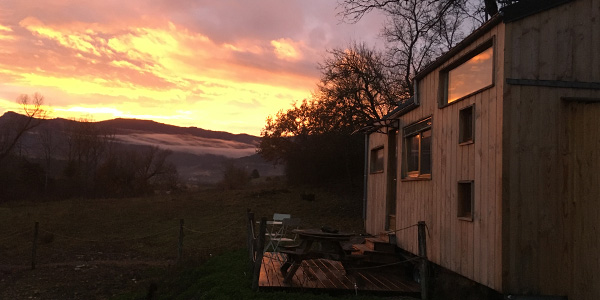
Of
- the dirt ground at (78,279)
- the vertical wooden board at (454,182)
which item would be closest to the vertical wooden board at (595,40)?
the vertical wooden board at (454,182)

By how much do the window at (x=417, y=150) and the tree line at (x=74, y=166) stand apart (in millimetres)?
33251

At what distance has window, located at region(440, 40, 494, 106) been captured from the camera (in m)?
5.82

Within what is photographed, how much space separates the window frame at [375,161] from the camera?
10688 mm

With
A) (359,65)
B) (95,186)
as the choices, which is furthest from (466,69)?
(95,186)

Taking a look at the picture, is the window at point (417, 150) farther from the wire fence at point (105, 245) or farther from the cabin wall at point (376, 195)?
the wire fence at point (105, 245)

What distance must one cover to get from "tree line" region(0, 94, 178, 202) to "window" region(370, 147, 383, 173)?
30.6 m

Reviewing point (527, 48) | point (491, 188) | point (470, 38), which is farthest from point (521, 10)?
point (491, 188)

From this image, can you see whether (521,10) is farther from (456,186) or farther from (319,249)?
(319,249)

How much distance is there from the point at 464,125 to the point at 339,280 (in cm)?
305

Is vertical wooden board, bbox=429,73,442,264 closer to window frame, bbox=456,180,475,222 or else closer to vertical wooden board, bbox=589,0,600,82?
window frame, bbox=456,180,475,222

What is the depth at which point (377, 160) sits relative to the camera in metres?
11.4

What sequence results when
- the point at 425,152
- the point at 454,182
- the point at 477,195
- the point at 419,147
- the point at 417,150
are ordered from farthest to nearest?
1. the point at 417,150
2. the point at 419,147
3. the point at 425,152
4. the point at 454,182
5. the point at 477,195

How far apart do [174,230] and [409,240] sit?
1230cm

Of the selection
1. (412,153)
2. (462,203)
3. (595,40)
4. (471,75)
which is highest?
(595,40)
